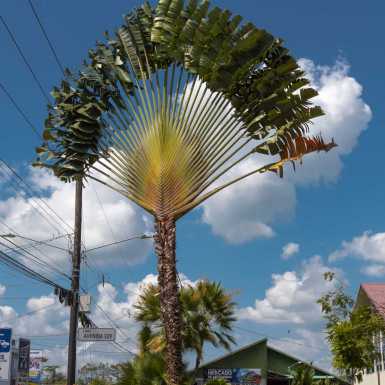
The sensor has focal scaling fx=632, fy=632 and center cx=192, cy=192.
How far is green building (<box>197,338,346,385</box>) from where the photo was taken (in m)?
36.2

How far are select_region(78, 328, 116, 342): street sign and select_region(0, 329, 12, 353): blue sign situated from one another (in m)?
10.6

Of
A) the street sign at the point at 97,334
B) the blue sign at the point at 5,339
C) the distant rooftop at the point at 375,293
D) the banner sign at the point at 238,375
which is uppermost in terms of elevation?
the distant rooftop at the point at 375,293

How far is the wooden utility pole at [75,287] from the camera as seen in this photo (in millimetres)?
22047

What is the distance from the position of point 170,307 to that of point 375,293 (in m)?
24.9

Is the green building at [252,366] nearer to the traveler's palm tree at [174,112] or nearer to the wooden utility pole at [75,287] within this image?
the wooden utility pole at [75,287]

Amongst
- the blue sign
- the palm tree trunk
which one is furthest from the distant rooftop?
the palm tree trunk

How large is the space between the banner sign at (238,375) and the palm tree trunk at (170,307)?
1048 inches

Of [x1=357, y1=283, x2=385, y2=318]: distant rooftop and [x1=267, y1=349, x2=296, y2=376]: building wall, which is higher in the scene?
[x1=357, y1=283, x2=385, y2=318]: distant rooftop

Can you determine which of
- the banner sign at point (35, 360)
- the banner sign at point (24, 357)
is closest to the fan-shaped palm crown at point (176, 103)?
the banner sign at point (24, 357)

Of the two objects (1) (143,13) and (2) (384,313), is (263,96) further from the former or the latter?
(2) (384,313)

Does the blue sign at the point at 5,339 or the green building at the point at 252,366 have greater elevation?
the blue sign at the point at 5,339

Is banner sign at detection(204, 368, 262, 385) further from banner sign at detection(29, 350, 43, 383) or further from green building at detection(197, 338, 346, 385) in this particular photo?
banner sign at detection(29, 350, 43, 383)

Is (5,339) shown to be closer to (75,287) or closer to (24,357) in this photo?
(75,287)

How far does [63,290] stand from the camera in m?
22.9
